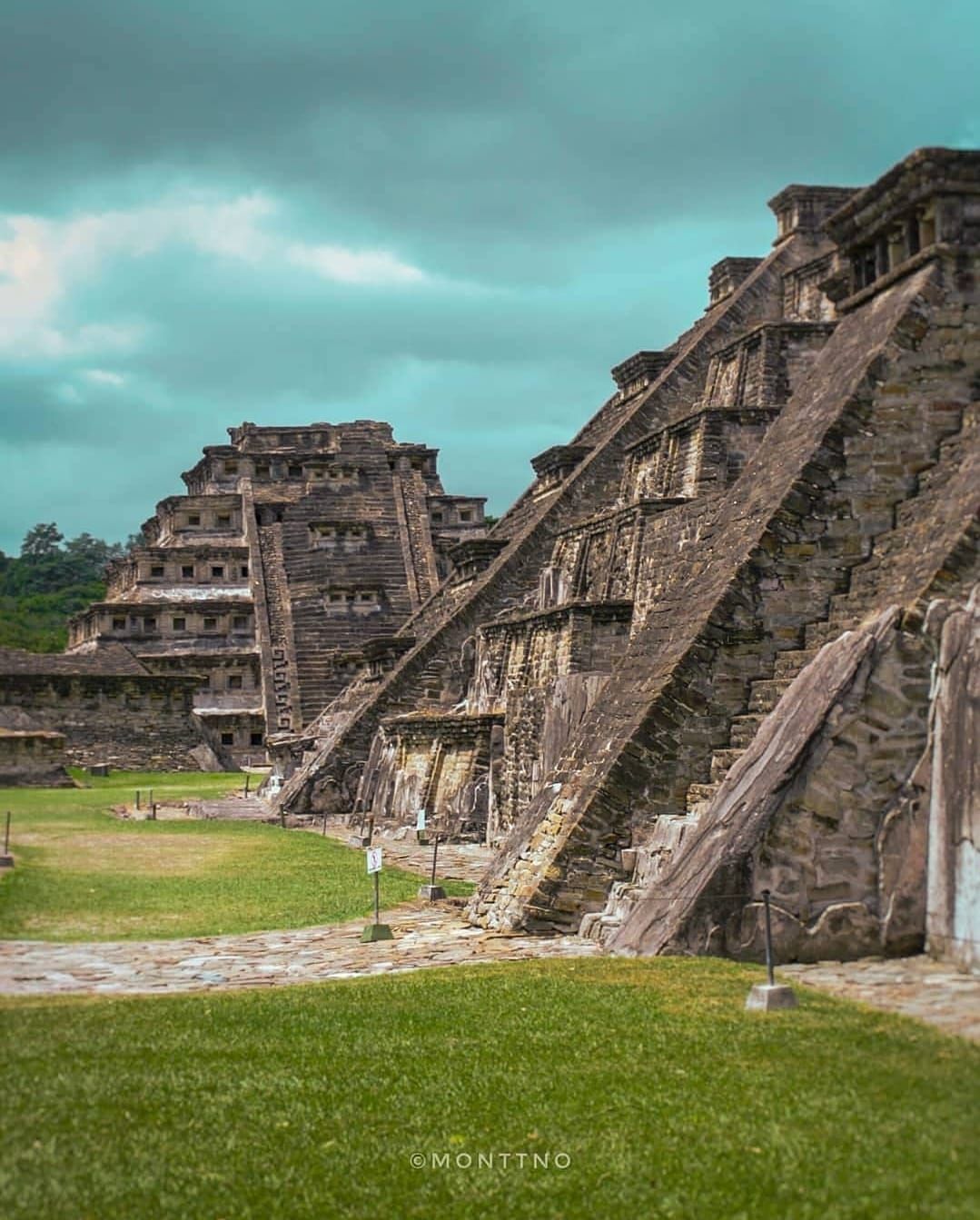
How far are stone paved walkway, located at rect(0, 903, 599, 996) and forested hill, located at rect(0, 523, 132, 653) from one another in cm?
5554

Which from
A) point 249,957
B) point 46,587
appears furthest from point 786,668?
point 46,587

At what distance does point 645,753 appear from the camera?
1292 centimetres

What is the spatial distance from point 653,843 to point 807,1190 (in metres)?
6.83

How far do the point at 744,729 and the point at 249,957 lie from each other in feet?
14.3

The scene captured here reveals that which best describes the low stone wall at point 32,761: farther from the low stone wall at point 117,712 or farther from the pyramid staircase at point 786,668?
the pyramid staircase at point 786,668

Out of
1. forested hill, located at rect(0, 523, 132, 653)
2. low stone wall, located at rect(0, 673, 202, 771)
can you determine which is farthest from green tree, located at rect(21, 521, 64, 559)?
low stone wall, located at rect(0, 673, 202, 771)

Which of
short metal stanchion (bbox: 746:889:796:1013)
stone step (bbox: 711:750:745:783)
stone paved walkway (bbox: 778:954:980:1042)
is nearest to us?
stone paved walkway (bbox: 778:954:980:1042)

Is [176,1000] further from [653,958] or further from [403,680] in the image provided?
[403,680]

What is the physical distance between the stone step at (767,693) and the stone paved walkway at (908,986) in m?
3.07

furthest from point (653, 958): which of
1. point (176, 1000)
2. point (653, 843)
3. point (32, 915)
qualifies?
point (32, 915)

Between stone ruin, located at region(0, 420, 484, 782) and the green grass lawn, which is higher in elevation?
stone ruin, located at region(0, 420, 484, 782)

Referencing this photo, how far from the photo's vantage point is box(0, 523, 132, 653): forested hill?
2788 inches

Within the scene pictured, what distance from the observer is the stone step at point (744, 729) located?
12.7m

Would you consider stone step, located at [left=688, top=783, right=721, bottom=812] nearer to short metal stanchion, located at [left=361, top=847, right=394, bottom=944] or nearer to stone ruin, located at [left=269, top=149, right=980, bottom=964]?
stone ruin, located at [left=269, top=149, right=980, bottom=964]
